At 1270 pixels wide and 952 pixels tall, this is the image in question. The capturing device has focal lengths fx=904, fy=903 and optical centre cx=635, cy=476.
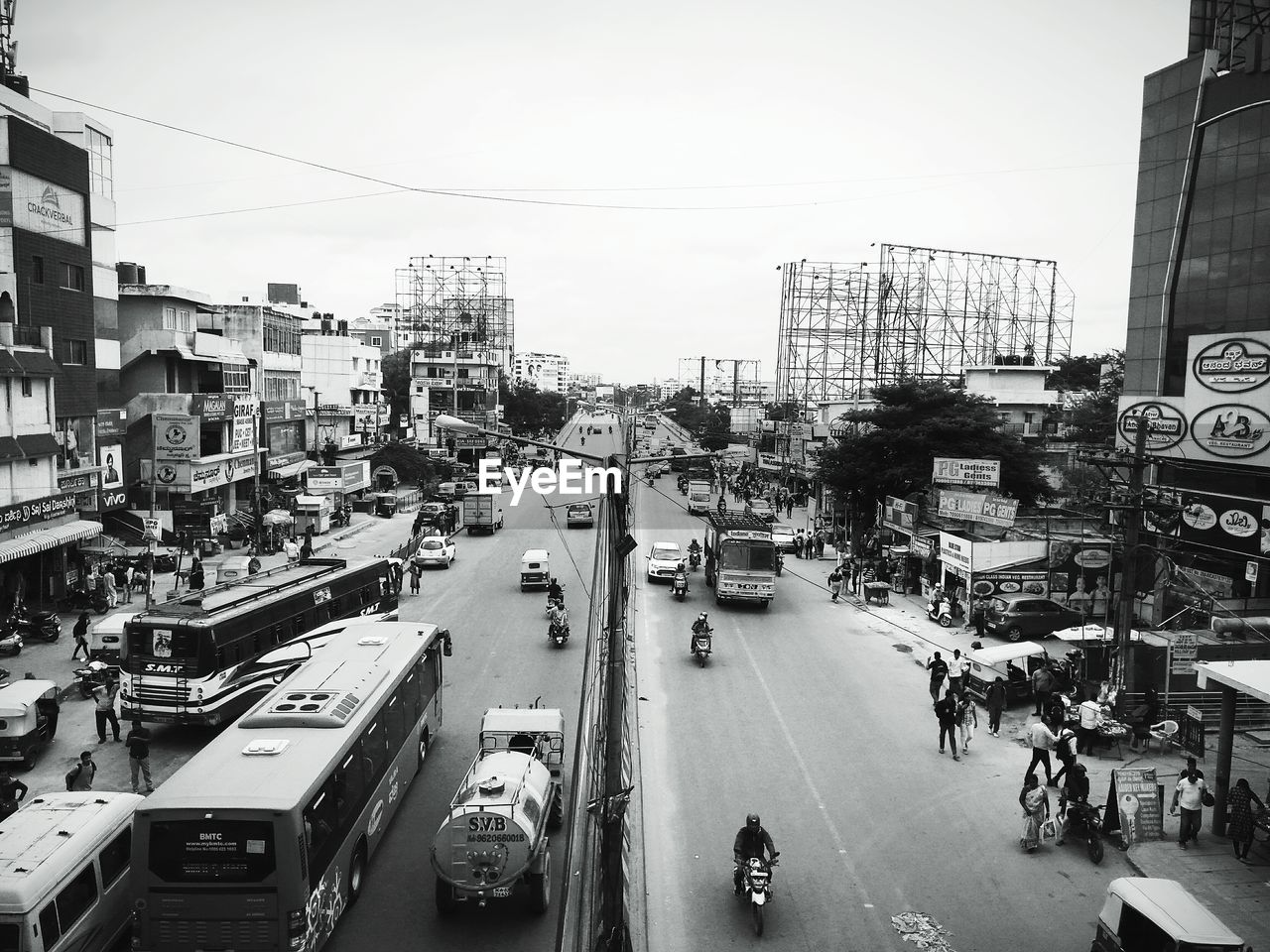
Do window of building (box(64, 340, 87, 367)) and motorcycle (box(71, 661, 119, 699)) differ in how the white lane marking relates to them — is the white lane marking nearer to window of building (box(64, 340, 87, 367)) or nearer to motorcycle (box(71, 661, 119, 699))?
motorcycle (box(71, 661, 119, 699))

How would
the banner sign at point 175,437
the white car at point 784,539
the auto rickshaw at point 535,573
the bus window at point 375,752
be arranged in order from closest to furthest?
1. the bus window at point 375,752
2. the auto rickshaw at point 535,573
3. the banner sign at point 175,437
4. the white car at point 784,539

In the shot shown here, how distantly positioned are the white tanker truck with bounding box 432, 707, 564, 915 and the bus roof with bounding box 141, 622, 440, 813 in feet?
5.11

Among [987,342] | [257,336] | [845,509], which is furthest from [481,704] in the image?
[987,342]

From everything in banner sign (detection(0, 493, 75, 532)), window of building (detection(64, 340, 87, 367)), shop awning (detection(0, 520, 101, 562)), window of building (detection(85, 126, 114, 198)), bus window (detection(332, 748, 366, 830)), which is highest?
window of building (detection(85, 126, 114, 198))

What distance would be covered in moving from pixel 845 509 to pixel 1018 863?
3187 cm

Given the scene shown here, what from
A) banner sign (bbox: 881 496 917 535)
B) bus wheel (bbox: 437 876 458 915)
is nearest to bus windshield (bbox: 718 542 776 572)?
banner sign (bbox: 881 496 917 535)

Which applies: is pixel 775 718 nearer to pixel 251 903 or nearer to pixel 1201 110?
pixel 251 903

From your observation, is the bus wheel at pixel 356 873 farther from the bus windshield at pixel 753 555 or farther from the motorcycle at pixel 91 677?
the bus windshield at pixel 753 555

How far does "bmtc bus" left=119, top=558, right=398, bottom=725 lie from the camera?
49.3ft

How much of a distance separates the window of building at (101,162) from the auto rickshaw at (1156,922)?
42.7 m

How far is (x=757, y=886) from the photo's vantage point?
33.9 ft

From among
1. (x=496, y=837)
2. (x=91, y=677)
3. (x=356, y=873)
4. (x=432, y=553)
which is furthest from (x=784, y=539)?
(x=496, y=837)

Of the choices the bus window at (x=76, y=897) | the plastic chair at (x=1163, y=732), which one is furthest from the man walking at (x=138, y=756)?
the plastic chair at (x=1163, y=732)

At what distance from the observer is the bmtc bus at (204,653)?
15.0 metres
